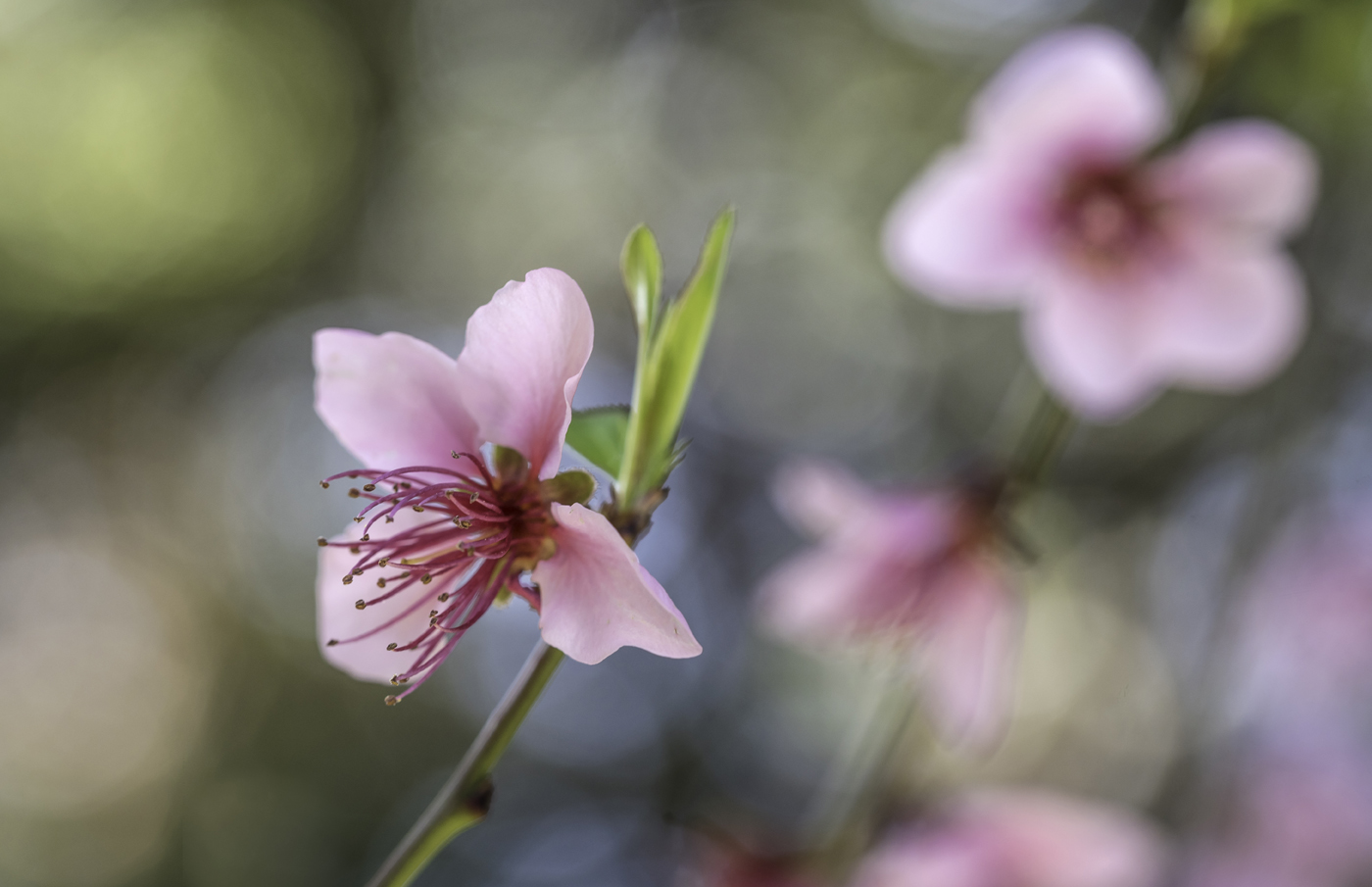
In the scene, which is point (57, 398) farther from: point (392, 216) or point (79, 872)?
point (79, 872)

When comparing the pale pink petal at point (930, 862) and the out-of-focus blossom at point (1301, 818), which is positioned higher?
the pale pink petal at point (930, 862)

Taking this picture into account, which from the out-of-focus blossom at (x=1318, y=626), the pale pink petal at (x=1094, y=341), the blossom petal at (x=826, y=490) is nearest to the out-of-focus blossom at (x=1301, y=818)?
the out-of-focus blossom at (x=1318, y=626)

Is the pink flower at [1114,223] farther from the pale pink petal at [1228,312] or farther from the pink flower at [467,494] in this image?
the pink flower at [467,494]

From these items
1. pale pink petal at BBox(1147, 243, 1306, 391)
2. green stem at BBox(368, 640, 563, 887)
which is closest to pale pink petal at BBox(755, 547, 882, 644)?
pale pink petal at BBox(1147, 243, 1306, 391)

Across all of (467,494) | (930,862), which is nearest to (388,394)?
(467,494)

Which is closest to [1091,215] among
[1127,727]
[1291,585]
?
[1291,585]
